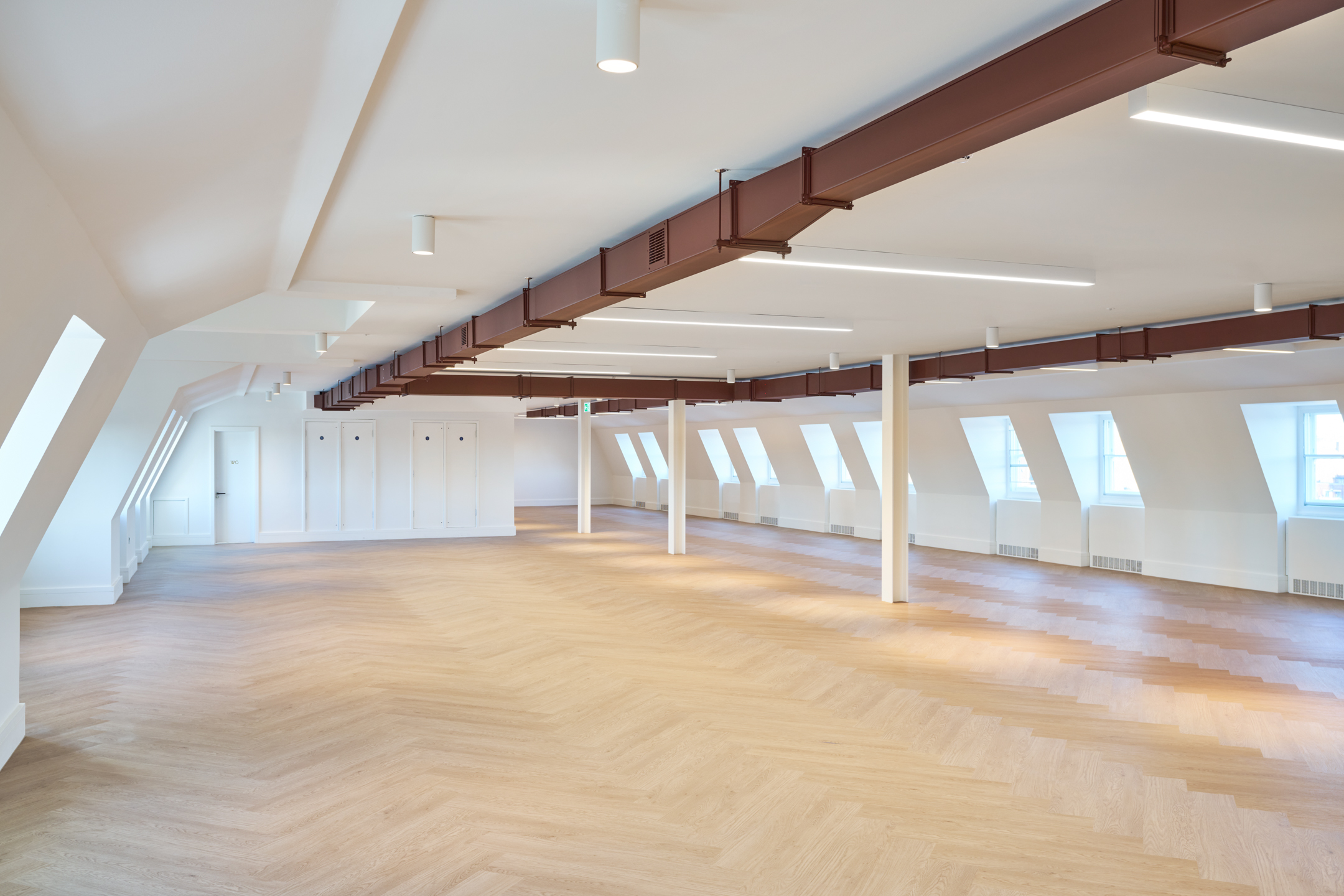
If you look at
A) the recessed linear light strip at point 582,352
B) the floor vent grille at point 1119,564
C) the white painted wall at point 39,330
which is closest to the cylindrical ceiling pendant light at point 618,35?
the white painted wall at point 39,330

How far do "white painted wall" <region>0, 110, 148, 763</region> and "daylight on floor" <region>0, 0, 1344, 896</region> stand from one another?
3 cm

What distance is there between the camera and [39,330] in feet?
10.5

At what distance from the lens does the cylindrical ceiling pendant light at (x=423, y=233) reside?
4.89 m

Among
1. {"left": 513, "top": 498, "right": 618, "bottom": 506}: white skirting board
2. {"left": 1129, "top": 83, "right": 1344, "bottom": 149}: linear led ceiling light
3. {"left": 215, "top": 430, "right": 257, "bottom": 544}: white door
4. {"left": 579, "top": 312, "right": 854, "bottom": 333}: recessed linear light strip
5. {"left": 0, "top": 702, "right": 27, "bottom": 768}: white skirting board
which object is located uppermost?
{"left": 1129, "top": 83, "right": 1344, "bottom": 149}: linear led ceiling light

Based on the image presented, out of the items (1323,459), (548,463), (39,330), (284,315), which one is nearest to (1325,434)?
(1323,459)

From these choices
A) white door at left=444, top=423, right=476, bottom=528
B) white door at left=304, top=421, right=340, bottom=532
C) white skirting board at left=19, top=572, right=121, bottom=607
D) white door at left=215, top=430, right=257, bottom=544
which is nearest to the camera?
white skirting board at left=19, top=572, right=121, bottom=607

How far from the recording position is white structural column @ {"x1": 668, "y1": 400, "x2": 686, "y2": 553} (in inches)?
643

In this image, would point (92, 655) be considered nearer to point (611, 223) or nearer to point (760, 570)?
point (611, 223)

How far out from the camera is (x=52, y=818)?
15.2 ft

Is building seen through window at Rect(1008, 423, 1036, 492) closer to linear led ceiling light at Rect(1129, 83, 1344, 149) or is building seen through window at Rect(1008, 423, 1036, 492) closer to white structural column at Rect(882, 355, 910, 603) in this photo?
white structural column at Rect(882, 355, 910, 603)

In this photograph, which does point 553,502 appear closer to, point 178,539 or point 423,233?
point 178,539

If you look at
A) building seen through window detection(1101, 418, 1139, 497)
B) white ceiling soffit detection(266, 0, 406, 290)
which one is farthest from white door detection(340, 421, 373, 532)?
white ceiling soffit detection(266, 0, 406, 290)

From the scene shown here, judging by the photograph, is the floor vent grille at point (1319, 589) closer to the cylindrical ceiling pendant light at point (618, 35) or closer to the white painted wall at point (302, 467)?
the cylindrical ceiling pendant light at point (618, 35)

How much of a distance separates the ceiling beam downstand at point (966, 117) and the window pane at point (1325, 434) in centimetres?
1141
